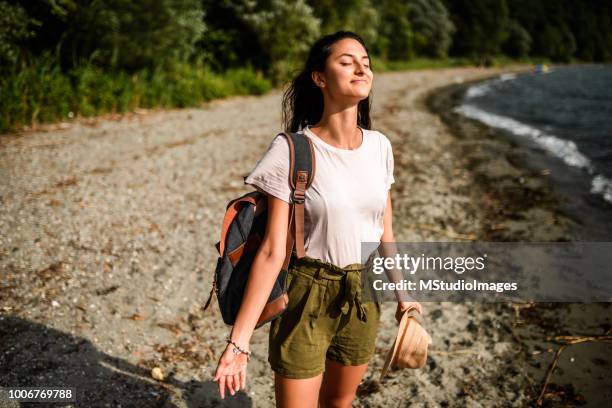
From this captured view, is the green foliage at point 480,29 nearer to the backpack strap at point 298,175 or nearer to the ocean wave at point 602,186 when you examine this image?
the ocean wave at point 602,186

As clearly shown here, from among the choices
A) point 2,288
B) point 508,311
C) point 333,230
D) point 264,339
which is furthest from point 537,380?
point 2,288

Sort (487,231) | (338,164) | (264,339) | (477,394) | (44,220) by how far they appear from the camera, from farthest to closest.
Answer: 1. (487,231)
2. (44,220)
3. (264,339)
4. (477,394)
5. (338,164)

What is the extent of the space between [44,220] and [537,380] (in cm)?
594

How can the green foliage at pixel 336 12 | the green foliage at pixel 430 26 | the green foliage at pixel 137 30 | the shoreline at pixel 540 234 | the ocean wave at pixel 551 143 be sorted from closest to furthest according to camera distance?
1. the shoreline at pixel 540 234
2. the ocean wave at pixel 551 143
3. the green foliage at pixel 137 30
4. the green foliage at pixel 336 12
5. the green foliage at pixel 430 26

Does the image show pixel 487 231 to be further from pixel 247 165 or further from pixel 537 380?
pixel 247 165

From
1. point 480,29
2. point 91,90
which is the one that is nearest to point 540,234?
point 91,90

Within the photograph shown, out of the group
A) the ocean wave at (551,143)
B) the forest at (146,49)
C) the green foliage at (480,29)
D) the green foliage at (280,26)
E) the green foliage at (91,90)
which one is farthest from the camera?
the green foliage at (480,29)

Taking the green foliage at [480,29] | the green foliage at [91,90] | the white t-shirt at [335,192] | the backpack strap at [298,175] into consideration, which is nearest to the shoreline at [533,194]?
the white t-shirt at [335,192]

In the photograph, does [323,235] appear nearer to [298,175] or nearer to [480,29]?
[298,175]

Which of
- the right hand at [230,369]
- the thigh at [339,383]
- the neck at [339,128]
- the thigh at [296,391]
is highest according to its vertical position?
the neck at [339,128]

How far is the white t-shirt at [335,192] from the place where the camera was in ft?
5.90

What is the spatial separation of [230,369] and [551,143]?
515 inches

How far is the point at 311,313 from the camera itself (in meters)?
1.96

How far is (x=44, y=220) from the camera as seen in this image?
5746mm
